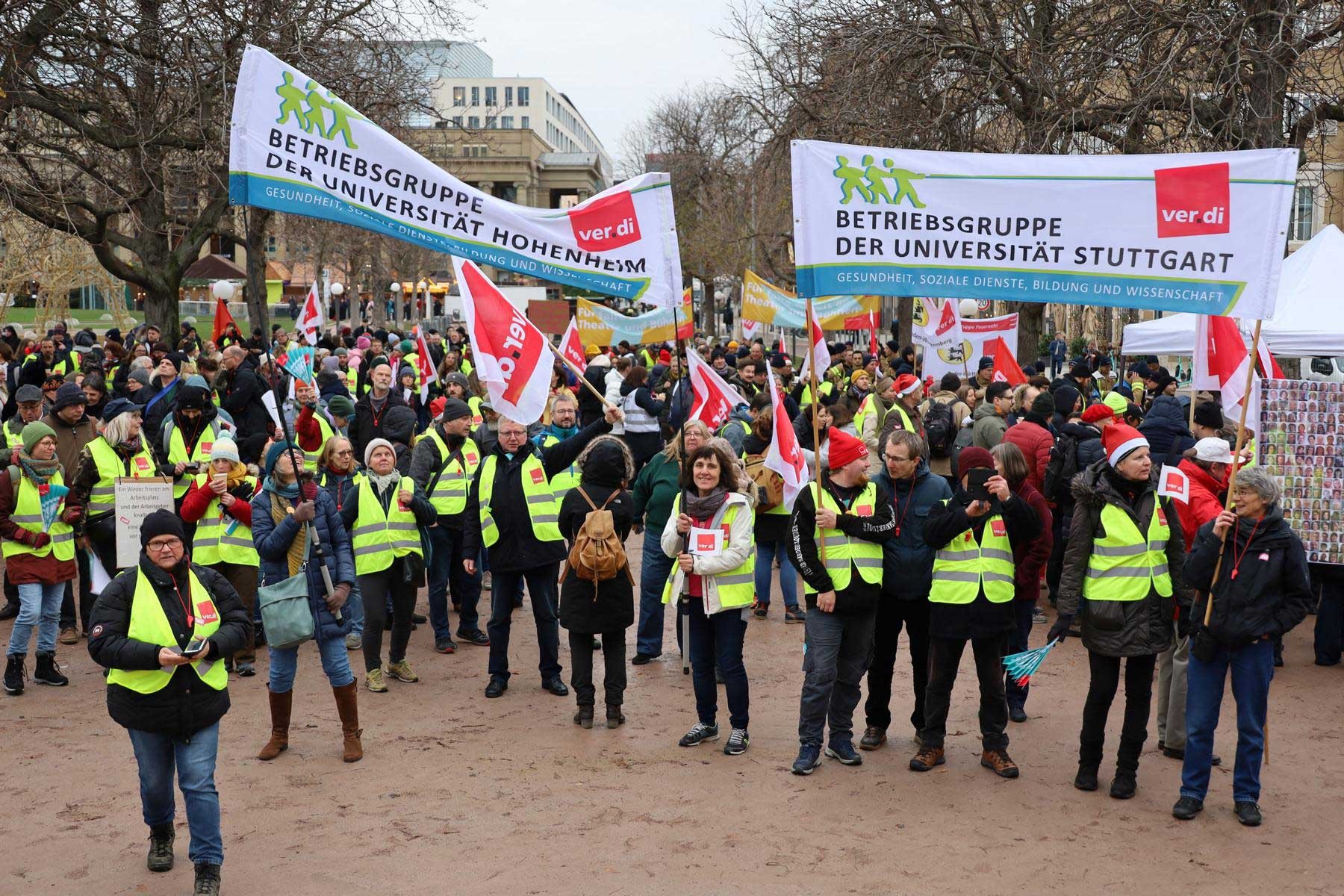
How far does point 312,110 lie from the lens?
7.07 metres

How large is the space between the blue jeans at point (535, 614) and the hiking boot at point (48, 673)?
2.87 m

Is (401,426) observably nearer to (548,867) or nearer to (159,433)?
(159,433)

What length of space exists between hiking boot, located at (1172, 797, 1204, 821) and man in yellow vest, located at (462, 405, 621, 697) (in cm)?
386

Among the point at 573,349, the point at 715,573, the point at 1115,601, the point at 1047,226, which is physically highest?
the point at 1047,226

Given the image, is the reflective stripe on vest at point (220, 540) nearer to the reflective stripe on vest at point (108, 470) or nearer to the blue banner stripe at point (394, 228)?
the reflective stripe on vest at point (108, 470)

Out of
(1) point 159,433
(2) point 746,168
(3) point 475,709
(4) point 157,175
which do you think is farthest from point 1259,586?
(2) point 746,168

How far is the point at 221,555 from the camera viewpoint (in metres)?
8.73

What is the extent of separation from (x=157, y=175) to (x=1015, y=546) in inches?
645

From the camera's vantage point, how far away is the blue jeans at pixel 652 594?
9273mm

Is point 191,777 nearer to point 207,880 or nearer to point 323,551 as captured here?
point 207,880

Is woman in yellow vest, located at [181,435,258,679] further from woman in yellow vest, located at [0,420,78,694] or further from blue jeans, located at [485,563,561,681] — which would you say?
blue jeans, located at [485,563,561,681]

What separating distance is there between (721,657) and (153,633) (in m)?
3.08

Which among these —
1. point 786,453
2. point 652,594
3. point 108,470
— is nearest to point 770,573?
point 652,594

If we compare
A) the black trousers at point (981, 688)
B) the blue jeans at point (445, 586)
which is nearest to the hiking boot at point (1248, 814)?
the black trousers at point (981, 688)
